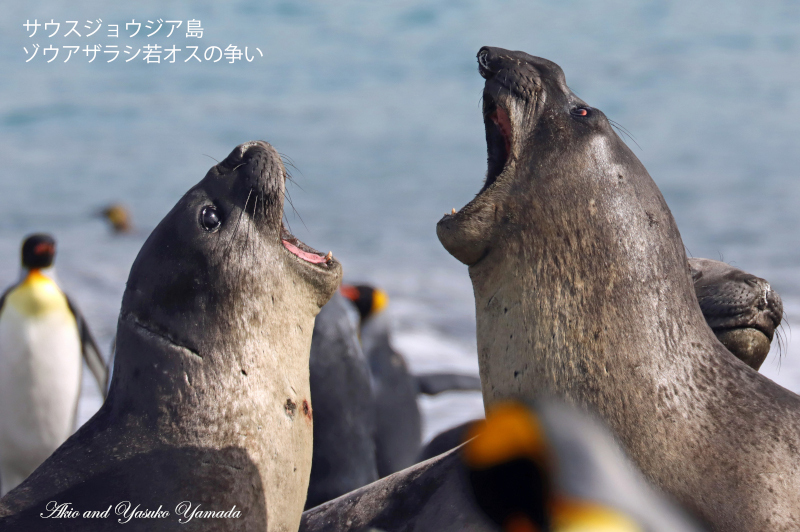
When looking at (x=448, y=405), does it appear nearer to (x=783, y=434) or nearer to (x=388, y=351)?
(x=388, y=351)

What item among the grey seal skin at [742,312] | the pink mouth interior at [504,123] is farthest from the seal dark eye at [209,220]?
the grey seal skin at [742,312]

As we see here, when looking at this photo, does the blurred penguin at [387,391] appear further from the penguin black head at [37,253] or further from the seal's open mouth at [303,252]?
the seal's open mouth at [303,252]

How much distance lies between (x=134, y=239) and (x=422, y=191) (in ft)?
25.7

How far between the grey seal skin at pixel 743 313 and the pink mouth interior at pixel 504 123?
3.41 feet

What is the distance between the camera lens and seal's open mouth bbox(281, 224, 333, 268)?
333 centimetres

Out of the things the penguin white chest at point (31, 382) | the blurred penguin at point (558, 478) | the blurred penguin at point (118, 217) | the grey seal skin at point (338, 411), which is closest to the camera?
the blurred penguin at point (558, 478)

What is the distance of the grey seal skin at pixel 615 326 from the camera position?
114 inches

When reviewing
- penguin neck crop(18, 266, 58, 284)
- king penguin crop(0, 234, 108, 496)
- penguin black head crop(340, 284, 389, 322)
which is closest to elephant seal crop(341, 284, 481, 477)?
penguin black head crop(340, 284, 389, 322)

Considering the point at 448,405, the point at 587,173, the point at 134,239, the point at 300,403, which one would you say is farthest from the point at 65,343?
the point at 134,239

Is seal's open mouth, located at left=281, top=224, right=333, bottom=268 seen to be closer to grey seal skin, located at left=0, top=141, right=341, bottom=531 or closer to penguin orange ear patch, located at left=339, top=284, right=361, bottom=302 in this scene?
grey seal skin, located at left=0, top=141, right=341, bottom=531

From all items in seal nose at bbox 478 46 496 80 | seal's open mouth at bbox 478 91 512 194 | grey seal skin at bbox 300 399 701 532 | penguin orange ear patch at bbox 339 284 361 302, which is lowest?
grey seal skin at bbox 300 399 701 532

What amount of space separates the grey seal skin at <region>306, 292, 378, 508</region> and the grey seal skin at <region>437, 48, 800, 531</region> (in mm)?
2263

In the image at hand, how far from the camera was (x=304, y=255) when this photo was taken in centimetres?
336

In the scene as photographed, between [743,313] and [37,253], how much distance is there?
5.97 m
